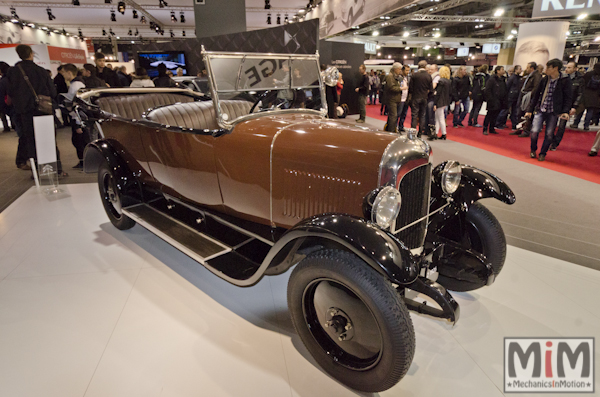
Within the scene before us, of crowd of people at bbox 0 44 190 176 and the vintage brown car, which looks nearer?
the vintage brown car

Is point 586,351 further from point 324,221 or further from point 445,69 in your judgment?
point 445,69

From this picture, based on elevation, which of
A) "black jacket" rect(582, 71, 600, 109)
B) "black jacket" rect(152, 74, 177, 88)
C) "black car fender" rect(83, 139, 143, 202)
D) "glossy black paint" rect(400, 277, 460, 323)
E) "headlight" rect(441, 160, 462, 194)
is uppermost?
"black jacket" rect(152, 74, 177, 88)

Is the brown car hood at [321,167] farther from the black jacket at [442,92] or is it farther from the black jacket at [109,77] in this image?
the black jacket at [109,77]

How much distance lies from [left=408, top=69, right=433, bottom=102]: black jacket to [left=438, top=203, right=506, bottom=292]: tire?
5674mm

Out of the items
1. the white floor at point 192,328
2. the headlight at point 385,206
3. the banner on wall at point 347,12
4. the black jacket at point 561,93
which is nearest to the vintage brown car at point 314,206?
the headlight at point 385,206

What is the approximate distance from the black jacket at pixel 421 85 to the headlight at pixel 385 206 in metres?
6.47

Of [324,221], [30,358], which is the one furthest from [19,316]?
[324,221]

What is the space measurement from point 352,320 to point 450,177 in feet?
3.84

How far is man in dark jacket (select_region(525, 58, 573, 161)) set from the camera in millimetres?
5516

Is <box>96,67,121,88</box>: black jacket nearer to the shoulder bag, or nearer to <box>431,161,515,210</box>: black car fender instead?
the shoulder bag

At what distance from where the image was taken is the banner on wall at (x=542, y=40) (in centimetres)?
1045

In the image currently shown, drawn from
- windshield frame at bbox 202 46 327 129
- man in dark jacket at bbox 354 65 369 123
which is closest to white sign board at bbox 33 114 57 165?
windshield frame at bbox 202 46 327 129

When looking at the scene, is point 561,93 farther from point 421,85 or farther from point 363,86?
point 363,86

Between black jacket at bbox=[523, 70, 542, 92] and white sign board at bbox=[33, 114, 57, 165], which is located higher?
black jacket at bbox=[523, 70, 542, 92]
